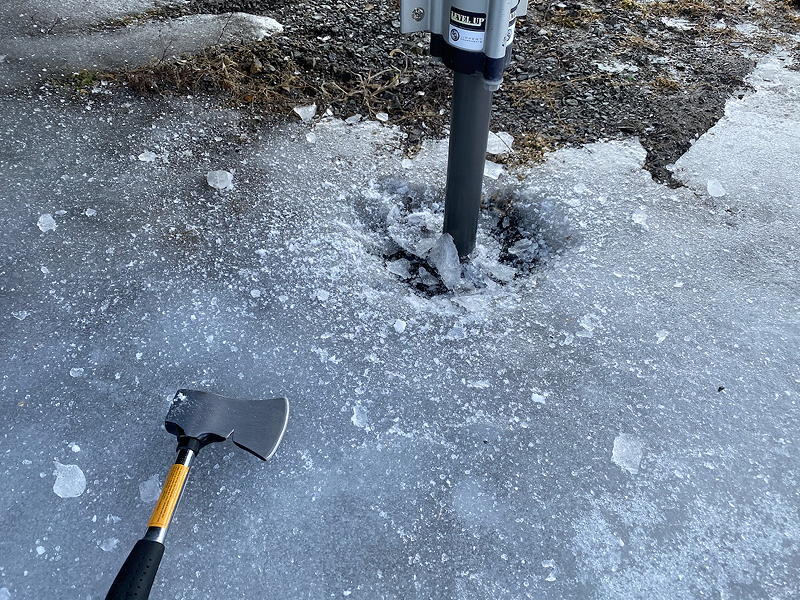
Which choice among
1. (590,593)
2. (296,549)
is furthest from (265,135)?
(590,593)

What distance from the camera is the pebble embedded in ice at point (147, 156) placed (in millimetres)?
2902

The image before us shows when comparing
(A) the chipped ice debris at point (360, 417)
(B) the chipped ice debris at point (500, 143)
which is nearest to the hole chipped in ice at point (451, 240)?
(B) the chipped ice debris at point (500, 143)

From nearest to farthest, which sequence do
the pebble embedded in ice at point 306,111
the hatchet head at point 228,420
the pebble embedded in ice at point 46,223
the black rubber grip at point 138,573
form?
the black rubber grip at point 138,573
the hatchet head at point 228,420
the pebble embedded in ice at point 46,223
the pebble embedded in ice at point 306,111

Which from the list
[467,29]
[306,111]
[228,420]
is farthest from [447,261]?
[306,111]

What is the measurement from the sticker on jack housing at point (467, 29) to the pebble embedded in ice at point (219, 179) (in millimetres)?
1315

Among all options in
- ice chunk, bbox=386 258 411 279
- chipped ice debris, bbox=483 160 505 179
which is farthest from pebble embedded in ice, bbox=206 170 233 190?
chipped ice debris, bbox=483 160 505 179

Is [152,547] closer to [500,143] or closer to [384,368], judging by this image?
[384,368]

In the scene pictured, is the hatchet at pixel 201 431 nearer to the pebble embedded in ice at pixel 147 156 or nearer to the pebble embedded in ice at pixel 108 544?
the pebble embedded in ice at pixel 108 544

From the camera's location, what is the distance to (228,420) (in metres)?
1.86

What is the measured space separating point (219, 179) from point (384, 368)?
1.24m

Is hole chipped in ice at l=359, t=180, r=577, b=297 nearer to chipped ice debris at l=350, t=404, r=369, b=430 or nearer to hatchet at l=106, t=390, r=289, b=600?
chipped ice debris at l=350, t=404, r=369, b=430

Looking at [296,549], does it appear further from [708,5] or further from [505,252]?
[708,5]

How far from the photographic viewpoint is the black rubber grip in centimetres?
146

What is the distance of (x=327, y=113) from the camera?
128 inches
